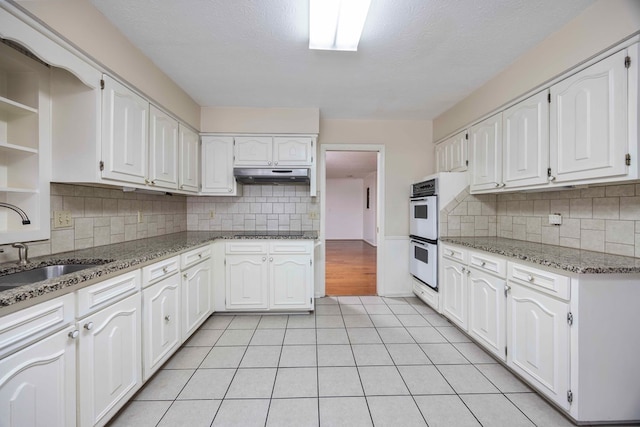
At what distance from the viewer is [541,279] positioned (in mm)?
1615

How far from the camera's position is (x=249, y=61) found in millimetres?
2176

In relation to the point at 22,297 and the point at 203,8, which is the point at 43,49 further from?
Result: the point at 22,297

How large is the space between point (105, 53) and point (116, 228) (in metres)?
1.26

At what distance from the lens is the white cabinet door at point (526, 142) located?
1954 millimetres

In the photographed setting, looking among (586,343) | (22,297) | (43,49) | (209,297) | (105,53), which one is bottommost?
(209,297)

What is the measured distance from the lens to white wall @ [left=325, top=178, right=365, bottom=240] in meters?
9.94

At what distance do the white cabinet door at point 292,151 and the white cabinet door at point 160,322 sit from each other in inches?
65.2

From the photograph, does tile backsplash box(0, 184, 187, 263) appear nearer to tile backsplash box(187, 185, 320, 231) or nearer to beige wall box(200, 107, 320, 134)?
tile backsplash box(187, 185, 320, 231)

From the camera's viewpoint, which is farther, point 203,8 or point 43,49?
point 203,8

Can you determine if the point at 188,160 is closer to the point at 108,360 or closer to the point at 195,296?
the point at 195,296

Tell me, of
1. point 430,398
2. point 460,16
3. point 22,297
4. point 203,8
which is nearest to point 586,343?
point 430,398

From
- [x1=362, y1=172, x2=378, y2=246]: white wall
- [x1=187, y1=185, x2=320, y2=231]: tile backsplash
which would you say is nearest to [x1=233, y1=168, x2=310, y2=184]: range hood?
[x1=187, y1=185, x2=320, y2=231]: tile backsplash

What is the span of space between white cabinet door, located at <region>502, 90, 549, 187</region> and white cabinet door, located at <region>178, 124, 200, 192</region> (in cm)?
306

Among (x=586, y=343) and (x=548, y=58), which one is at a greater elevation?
(x=548, y=58)
